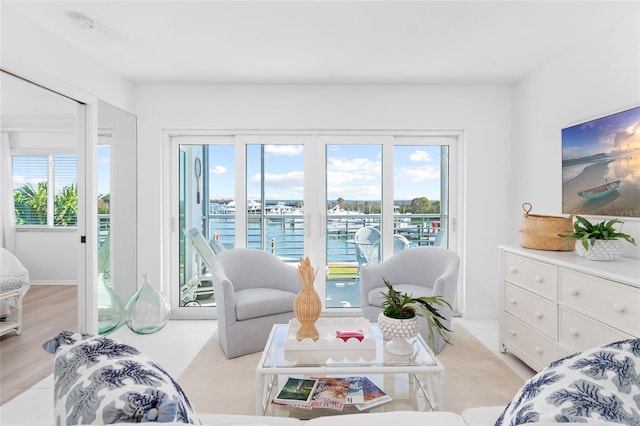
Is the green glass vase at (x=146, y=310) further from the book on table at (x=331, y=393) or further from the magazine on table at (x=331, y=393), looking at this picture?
the magazine on table at (x=331, y=393)

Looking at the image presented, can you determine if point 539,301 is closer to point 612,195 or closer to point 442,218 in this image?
point 612,195

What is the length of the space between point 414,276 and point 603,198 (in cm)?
162

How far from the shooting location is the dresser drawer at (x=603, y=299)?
1883mm

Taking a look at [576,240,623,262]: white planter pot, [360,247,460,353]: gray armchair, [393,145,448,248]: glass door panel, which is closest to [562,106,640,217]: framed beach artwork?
[576,240,623,262]: white planter pot

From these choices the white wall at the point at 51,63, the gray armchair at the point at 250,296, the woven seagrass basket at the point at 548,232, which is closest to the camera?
the white wall at the point at 51,63

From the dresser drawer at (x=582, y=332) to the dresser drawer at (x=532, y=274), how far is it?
170 millimetres

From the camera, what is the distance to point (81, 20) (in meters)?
2.56

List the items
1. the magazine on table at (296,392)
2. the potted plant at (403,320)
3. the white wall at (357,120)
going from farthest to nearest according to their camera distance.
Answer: the white wall at (357,120)
the potted plant at (403,320)
the magazine on table at (296,392)

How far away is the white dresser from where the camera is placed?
197 centimetres

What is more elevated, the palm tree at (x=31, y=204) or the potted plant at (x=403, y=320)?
the palm tree at (x=31, y=204)

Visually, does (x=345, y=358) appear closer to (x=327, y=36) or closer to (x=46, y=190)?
(x=327, y=36)

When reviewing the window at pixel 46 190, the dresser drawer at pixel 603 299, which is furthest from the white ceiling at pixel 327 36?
the dresser drawer at pixel 603 299

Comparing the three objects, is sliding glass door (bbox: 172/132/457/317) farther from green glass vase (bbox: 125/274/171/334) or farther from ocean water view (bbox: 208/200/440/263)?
green glass vase (bbox: 125/274/171/334)

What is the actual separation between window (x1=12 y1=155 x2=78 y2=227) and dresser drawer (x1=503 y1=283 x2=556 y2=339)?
3.64 m
